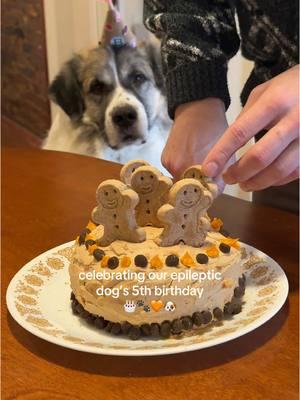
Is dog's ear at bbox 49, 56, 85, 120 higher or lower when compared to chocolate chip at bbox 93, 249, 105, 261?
lower

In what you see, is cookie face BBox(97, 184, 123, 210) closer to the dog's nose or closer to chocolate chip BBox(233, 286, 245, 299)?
chocolate chip BBox(233, 286, 245, 299)

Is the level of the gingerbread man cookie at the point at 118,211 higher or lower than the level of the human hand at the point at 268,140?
lower

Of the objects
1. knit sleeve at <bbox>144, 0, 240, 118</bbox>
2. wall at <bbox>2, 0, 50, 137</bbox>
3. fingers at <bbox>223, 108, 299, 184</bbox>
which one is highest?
knit sleeve at <bbox>144, 0, 240, 118</bbox>

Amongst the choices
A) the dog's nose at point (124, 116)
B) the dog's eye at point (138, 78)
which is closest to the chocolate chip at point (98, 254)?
the dog's nose at point (124, 116)

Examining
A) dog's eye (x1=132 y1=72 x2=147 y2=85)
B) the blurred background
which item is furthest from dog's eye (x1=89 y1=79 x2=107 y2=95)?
the blurred background

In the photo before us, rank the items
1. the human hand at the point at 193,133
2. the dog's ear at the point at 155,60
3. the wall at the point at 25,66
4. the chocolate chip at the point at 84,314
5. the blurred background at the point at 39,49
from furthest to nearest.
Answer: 1. the wall at the point at 25,66
2. the blurred background at the point at 39,49
3. the dog's ear at the point at 155,60
4. the human hand at the point at 193,133
5. the chocolate chip at the point at 84,314

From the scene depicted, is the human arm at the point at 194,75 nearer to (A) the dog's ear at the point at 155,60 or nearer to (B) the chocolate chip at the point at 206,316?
(B) the chocolate chip at the point at 206,316
